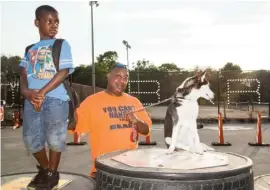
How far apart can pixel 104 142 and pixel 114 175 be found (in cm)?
109

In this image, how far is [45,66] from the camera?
112 inches

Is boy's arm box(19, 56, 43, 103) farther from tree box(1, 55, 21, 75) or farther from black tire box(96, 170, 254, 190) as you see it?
tree box(1, 55, 21, 75)

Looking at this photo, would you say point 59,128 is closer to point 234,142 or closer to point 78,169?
point 78,169

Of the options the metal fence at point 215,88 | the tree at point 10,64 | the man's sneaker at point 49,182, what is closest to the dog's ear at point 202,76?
the man's sneaker at point 49,182

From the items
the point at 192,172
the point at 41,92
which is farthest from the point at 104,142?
the point at 192,172

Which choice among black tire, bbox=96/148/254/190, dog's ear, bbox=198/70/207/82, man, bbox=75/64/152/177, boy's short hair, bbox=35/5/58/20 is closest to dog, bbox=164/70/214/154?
dog's ear, bbox=198/70/207/82

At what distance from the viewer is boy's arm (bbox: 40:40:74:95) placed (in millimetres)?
2729

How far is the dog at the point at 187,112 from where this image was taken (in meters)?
2.95

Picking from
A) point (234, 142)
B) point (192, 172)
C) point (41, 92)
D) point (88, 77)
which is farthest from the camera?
point (88, 77)

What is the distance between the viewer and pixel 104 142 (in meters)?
3.48

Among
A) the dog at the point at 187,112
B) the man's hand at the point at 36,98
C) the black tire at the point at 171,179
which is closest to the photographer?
the black tire at the point at 171,179

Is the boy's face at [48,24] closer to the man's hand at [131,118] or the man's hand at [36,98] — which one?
the man's hand at [36,98]

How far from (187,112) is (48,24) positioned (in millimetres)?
1349

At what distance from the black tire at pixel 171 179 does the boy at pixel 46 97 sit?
63 cm
